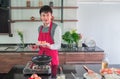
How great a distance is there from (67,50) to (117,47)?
1191 millimetres

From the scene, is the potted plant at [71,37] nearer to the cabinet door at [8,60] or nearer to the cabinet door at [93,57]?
the cabinet door at [93,57]

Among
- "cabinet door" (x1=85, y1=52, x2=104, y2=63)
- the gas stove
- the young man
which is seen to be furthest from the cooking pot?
"cabinet door" (x1=85, y1=52, x2=104, y2=63)

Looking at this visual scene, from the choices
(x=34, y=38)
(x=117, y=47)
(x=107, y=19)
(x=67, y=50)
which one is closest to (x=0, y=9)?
(x=34, y=38)

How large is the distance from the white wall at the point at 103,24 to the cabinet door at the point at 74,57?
0.68 meters

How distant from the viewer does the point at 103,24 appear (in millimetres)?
4238

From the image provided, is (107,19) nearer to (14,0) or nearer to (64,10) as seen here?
(64,10)

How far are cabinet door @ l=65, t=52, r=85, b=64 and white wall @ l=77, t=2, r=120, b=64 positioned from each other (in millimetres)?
685

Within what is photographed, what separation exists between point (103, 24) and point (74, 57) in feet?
3.38

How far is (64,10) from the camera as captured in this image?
4129mm

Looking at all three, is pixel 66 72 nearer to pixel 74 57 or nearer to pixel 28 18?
pixel 74 57

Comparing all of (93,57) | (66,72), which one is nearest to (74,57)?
(93,57)

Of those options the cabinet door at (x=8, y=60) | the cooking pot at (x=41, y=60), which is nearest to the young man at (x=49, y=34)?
the cooking pot at (x=41, y=60)

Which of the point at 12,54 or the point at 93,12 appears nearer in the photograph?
the point at 12,54

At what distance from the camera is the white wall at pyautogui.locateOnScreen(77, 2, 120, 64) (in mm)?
4188
